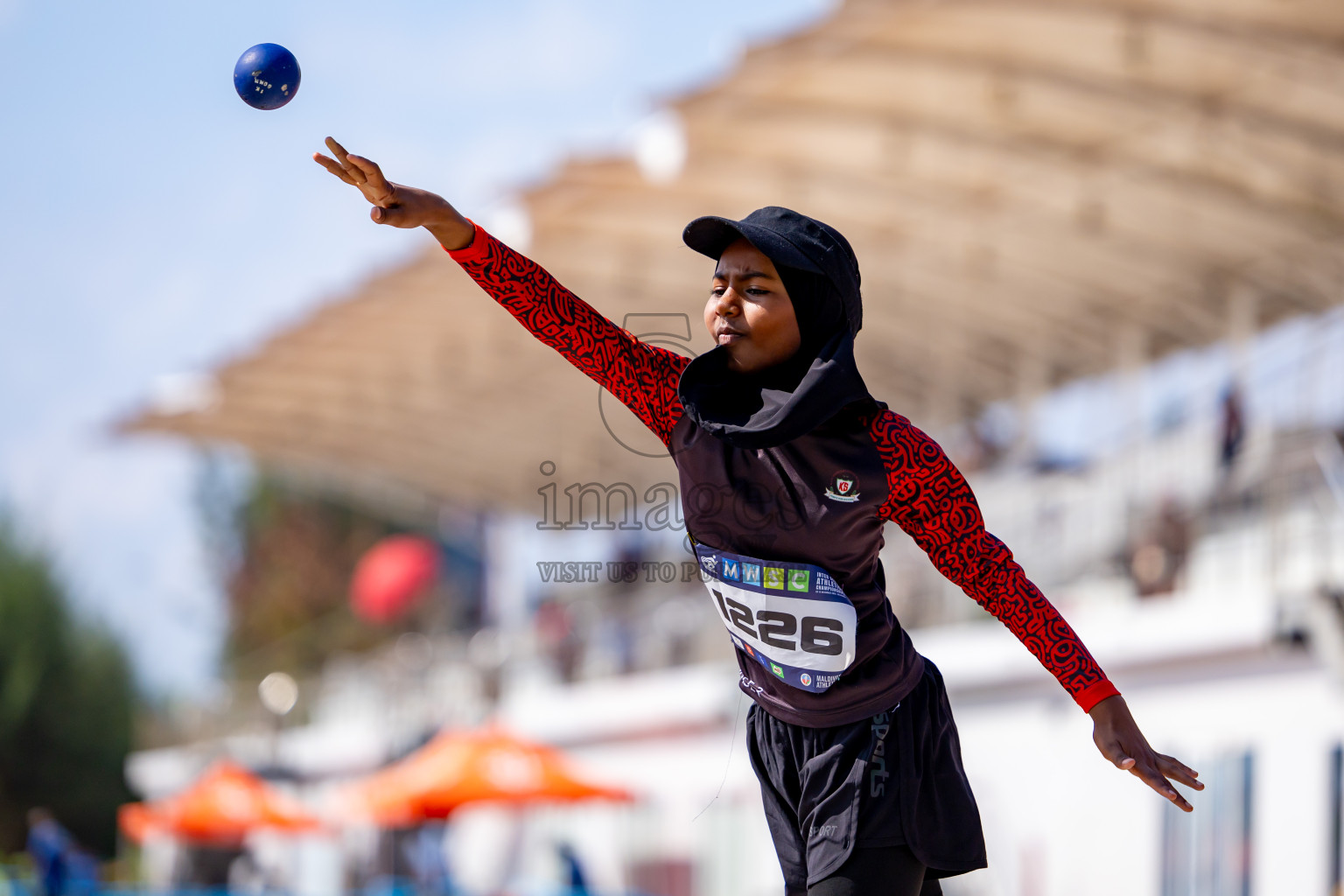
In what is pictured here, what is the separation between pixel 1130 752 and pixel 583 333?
53.4 inches

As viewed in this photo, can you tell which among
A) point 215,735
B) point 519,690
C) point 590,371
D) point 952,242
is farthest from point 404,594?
point 590,371

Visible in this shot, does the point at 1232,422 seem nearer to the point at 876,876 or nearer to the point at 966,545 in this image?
the point at 966,545

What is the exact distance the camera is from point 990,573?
126 inches

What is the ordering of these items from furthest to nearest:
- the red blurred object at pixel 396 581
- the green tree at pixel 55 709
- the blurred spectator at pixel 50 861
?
the green tree at pixel 55 709, the red blurred object at pixel 396 581, the blurred spectator at pixel 50 861

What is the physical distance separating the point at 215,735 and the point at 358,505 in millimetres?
Result: 19008

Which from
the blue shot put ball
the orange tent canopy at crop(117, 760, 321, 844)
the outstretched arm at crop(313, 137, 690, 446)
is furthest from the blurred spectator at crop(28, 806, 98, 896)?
the outstretched arm at crop(313, 137, 690, 446)

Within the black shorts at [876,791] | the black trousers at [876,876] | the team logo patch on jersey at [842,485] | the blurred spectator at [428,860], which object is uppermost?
the team logo patch on jersey at [842,485]

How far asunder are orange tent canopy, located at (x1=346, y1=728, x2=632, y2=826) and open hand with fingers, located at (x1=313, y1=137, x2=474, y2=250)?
12621 millimetres

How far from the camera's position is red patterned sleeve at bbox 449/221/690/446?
3340 millimetres

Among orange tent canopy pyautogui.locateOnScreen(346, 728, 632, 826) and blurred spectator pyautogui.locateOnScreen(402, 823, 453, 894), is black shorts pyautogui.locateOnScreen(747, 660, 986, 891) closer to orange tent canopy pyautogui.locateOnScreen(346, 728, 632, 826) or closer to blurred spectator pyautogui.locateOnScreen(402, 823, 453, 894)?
orange tent canopy pyautogui.locateOnScreen(346, 728, 632, 826)

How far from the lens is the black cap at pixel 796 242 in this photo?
3.06 metres

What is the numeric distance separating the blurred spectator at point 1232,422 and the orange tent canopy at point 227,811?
12.6 metres

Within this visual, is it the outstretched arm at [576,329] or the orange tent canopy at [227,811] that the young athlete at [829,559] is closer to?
the outstretched arm at [576,329]

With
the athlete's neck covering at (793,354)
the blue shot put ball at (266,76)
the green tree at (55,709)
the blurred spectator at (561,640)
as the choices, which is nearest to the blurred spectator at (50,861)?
the blurred spectator at (561,640)
